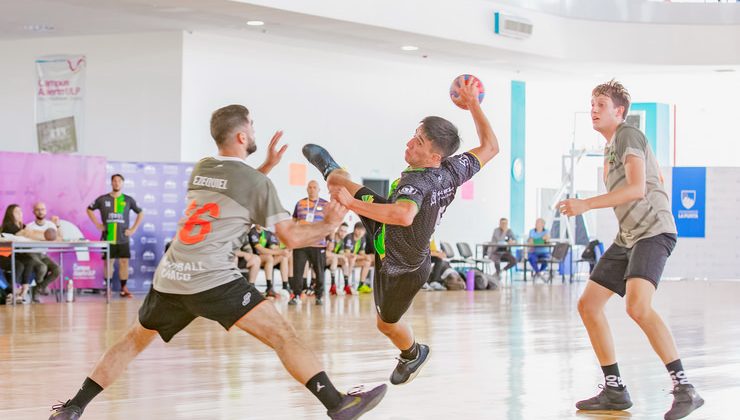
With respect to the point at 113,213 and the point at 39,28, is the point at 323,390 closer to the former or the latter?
the point at 113,213

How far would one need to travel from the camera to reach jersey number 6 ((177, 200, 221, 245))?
14.0 feet

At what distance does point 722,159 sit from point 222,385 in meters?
22.8

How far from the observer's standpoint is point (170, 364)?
7266 mm

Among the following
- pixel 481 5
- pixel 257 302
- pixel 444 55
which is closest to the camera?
pixel 257 302

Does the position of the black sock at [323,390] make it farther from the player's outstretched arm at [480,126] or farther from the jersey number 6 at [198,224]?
the player's outstretched arm at [480,126]

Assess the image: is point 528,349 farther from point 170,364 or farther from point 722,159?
point 722,159

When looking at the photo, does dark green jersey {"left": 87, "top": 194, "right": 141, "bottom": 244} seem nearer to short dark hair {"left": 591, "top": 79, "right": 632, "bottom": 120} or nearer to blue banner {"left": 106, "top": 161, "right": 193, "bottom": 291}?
blue banner {"left": 106, "top": 161, "right": 193, "bottom": 291}

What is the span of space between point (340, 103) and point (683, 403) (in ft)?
50.9

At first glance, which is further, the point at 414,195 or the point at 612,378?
the point at 612,378

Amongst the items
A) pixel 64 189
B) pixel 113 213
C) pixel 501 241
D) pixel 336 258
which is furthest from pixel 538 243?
pixel 64 189

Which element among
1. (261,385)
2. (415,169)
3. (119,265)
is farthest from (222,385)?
(119,265)

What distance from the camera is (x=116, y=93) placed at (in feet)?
57.7

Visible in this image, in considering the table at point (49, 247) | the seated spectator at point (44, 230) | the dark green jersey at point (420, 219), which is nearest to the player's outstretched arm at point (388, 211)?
the dark green jersey at point (420, 219)

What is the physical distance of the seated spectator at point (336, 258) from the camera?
54.5 feet
